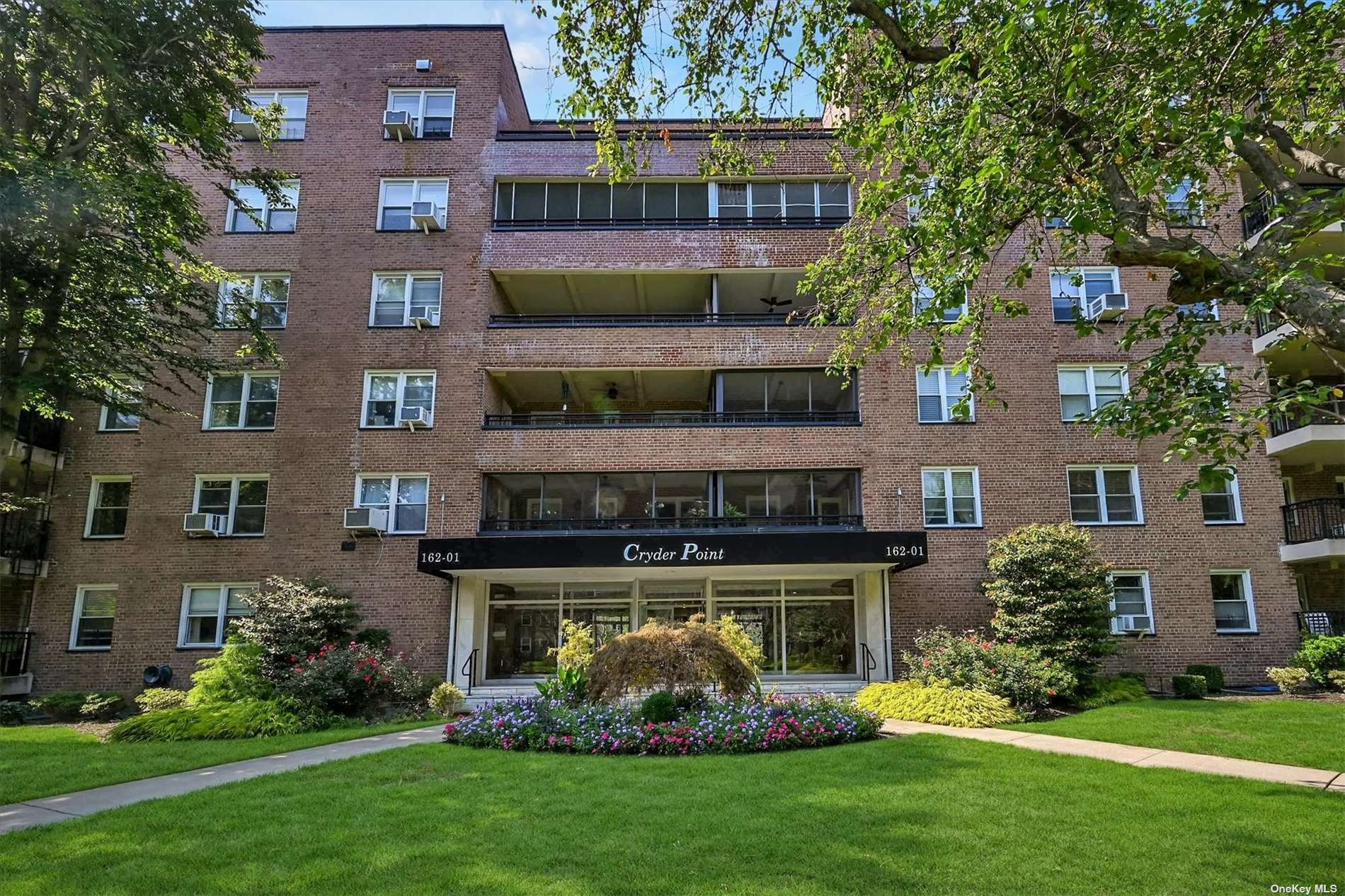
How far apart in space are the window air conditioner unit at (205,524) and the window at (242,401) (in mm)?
2377

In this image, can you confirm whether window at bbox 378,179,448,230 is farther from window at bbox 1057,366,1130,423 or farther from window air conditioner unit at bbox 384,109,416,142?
window at bbox 1057,366,1130,423

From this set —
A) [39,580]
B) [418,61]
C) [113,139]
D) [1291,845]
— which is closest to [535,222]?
[418,61]

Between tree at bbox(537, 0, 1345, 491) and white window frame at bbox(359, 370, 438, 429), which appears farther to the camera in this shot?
white window frame at bbox(359, 370, 438, 429)

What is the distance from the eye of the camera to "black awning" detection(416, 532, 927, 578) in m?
17.7

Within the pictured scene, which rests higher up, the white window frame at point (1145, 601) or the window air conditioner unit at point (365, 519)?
the window air conditioner unit at point (365, 519)

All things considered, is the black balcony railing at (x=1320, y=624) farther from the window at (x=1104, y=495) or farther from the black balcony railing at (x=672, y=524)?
the black balcony railing at (x=672, y=524)

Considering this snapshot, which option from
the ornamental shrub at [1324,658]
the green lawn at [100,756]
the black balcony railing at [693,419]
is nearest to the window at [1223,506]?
the ornamental shrub at [1324,658]

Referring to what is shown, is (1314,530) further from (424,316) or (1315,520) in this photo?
(424,316)

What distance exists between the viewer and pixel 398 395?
67.7ft

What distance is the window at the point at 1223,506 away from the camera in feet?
64.2

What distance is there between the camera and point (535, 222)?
2183 centimetres

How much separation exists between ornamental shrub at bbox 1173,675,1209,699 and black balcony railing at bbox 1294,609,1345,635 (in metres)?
3.87

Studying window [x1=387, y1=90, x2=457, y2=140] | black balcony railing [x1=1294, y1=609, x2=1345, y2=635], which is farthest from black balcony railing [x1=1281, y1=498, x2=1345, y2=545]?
→ window [x1=387, y1=90, x2=457, y2=140]

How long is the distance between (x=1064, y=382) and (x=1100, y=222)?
51.2ft
